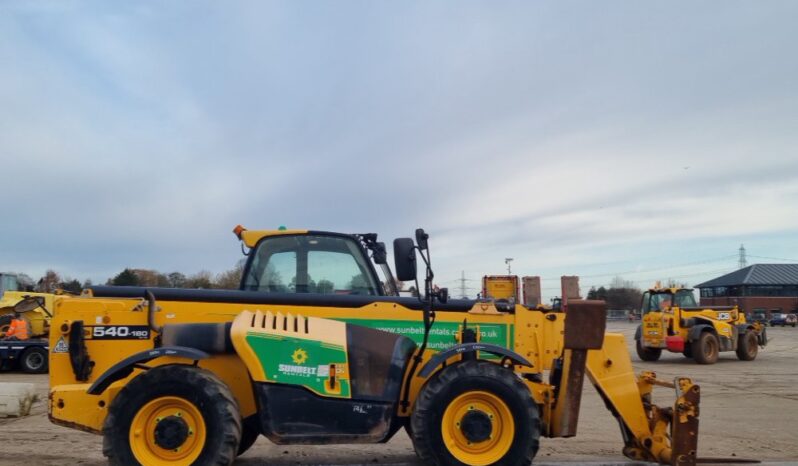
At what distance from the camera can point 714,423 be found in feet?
28.8

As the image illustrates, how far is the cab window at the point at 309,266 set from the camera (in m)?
6.16

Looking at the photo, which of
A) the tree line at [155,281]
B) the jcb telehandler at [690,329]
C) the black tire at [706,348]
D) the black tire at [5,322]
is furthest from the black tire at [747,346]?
the black tire at [5,322]

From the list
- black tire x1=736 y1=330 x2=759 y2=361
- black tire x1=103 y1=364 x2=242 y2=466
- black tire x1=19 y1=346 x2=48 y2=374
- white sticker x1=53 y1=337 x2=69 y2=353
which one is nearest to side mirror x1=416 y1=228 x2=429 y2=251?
black tire x1=103 y1=364 x2=242 y2=466

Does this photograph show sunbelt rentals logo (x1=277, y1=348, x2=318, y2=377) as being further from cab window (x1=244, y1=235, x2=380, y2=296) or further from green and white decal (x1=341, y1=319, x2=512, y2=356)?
cab window (x1=244, y1=235, x2=380, y2=296)

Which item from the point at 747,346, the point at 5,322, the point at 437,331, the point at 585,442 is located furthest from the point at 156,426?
the point at 747,346

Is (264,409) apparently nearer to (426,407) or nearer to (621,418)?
(426,407)

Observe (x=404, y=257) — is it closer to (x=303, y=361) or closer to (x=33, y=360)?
(x=303, y=361)

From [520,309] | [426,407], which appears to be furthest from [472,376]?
[520,309]

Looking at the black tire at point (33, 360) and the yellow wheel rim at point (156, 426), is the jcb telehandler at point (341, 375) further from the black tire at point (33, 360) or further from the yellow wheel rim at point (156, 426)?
the black tire at point (33, 360)

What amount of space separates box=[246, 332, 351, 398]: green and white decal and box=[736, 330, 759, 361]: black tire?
19.6 metres

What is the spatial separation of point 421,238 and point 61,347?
3132 millimetres

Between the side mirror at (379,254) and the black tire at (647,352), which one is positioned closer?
the side mirror at (379,254)

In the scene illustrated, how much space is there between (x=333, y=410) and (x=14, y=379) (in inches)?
585

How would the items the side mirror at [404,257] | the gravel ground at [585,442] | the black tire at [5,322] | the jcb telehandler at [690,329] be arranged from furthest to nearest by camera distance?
1. the jcb telehandler at [690,329]
2. the black tire at [5,322]
3. the gravel ground at [585,442]
4. the side mirror at [404,257]
